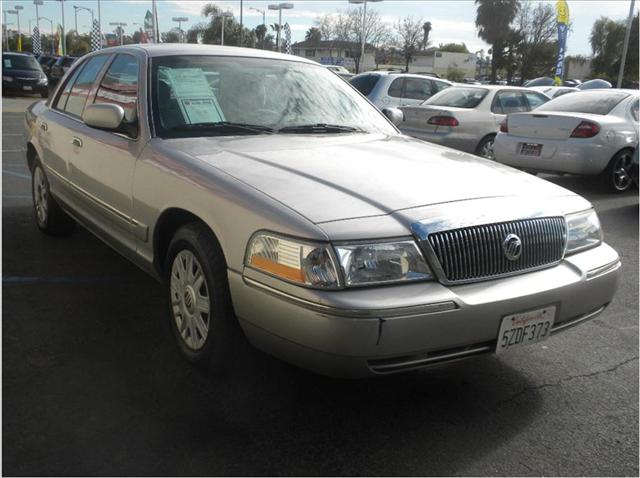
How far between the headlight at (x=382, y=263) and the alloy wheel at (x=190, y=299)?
0.77 metres

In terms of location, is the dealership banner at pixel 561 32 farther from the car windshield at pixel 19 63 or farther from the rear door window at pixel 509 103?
the car windshield at pixel 19 63

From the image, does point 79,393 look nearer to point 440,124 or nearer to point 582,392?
point 582,392

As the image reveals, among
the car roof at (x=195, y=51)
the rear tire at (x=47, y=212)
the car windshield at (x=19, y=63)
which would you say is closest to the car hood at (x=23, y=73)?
the car windshield at (x=19, y=63)

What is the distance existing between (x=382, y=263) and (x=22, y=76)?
74.8 feet

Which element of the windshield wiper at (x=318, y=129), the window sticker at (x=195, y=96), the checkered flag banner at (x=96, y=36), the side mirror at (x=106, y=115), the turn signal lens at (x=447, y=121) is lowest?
the turn signal lens at (x=447, y=121)

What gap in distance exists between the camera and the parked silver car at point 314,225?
245cm

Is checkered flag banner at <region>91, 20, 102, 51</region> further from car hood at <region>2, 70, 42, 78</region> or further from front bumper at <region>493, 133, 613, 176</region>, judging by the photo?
front bumper at <region>493, 133, 613, 176</region>

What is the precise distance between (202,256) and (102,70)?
2.27 metres

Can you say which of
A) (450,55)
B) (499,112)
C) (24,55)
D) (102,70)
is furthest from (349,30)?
(102,70)

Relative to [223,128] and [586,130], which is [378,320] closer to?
[223,128]

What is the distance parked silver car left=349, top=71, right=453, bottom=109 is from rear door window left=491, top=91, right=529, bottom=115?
1929 millimetres

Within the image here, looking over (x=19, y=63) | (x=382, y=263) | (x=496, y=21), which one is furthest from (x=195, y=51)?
(x=496, y=21)

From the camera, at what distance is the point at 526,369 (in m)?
3.37

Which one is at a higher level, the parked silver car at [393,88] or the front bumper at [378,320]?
the parked silver car at [393,88]
